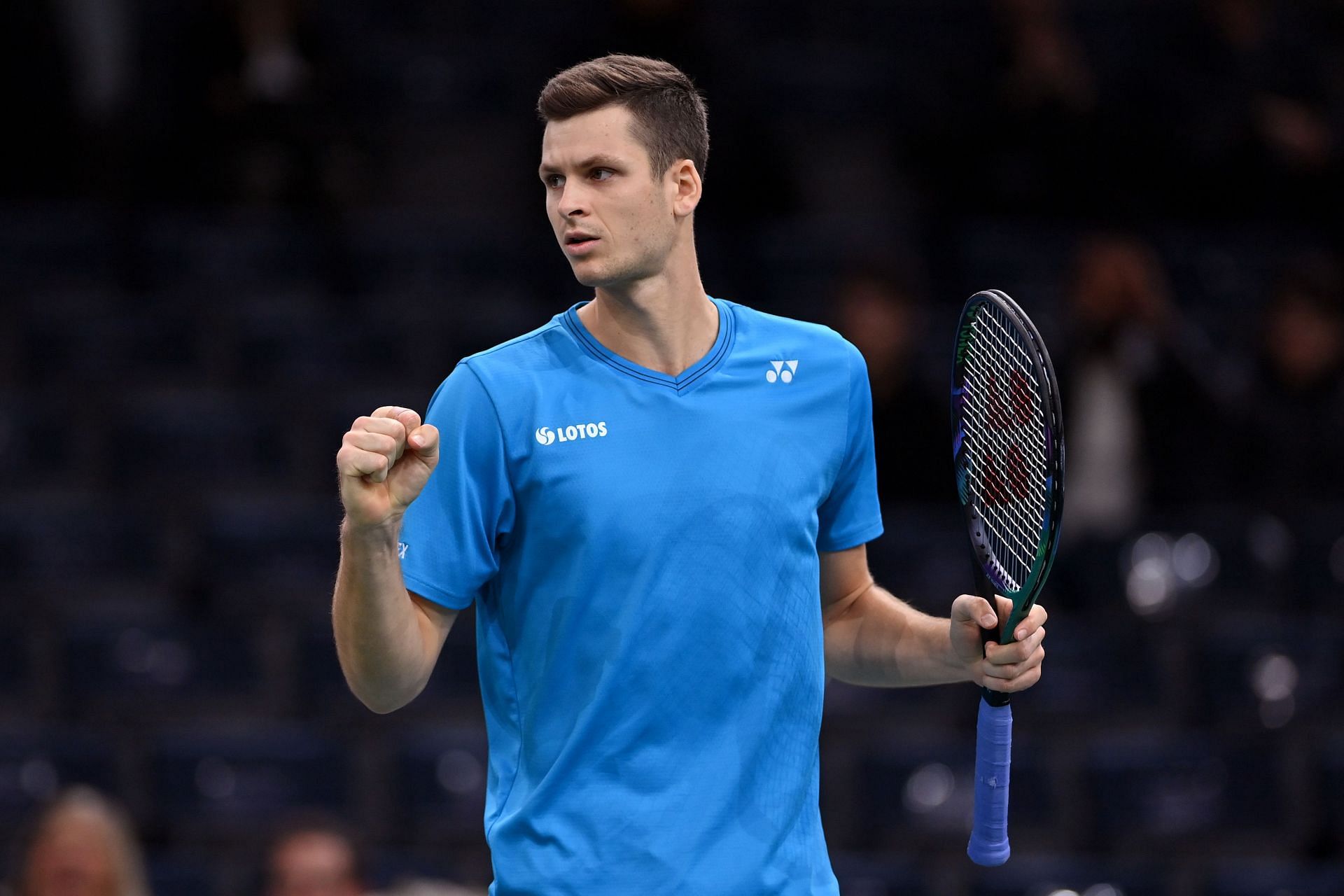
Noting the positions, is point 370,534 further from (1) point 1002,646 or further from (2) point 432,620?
(1) point 1002,646

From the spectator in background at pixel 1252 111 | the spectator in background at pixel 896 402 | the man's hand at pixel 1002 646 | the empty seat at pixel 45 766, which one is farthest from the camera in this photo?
the spectator in background at pixel 1252 111

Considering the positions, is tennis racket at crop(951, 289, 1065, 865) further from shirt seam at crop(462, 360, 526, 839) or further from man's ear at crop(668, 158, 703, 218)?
shirt seam at crop(462, 360, 526, 839)

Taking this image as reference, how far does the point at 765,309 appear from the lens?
8867mm

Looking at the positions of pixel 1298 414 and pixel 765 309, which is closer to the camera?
pixel 1298 414

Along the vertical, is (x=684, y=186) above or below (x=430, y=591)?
above

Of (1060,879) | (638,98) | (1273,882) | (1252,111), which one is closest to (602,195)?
(638,98)

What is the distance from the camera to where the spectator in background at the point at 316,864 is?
5.52 metres

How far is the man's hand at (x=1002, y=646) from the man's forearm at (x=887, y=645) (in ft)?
0.25

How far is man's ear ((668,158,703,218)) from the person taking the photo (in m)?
3.01

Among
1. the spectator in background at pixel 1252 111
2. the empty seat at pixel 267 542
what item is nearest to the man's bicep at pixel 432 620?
the empty seat at pixel 267 542

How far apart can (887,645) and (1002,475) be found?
1.20 feet

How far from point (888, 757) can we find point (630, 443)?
3993 millimetres

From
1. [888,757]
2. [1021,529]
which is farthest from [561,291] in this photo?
[1021,529]

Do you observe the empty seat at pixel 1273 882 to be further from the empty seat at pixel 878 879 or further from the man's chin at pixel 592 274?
the man's chin at pixel 592 274
